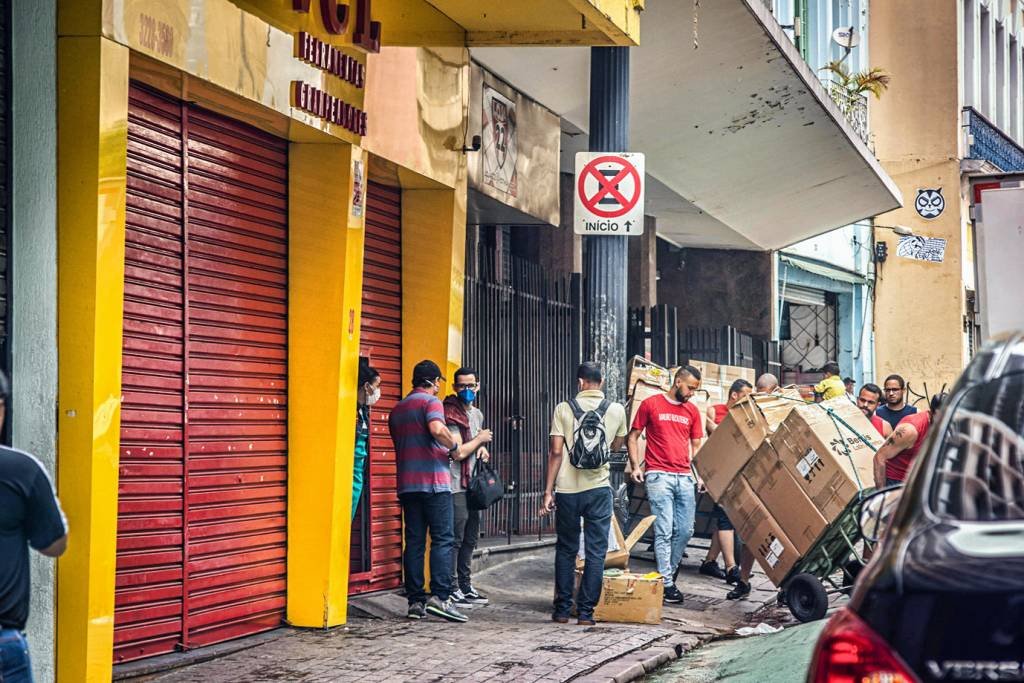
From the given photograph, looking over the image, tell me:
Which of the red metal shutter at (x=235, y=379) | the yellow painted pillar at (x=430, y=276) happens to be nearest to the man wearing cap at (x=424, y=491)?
the red metal shutter at (x=235, y=379)

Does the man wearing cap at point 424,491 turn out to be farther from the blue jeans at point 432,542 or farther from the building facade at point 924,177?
the building facade at point 924,177

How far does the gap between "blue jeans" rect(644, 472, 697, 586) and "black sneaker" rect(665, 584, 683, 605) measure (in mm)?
50

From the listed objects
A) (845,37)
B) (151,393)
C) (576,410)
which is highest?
(845,37)

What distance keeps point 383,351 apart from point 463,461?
1.06m

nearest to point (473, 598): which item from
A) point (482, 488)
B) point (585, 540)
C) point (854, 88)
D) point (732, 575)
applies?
point (482, 488)

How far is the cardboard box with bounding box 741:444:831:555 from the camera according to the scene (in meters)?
11.1

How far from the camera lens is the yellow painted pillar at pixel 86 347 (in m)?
7.02

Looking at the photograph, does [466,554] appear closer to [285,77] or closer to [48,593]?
[285,77]

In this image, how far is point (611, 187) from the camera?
11.4m

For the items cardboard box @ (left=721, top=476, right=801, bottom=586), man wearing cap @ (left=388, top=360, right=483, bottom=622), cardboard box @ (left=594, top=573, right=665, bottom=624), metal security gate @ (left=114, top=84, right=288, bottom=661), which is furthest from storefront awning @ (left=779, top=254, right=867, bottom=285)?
metal security gate @ (left=114, top=84, right=288, bottom=661)

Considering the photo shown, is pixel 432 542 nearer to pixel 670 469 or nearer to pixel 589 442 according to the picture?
pixel 589 442

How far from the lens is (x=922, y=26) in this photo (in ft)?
100

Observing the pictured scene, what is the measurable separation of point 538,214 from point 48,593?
781cm

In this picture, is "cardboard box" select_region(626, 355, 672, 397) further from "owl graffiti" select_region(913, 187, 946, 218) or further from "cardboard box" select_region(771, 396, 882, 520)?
"owl graffiti" select_region(913, 187, 946, 218)
